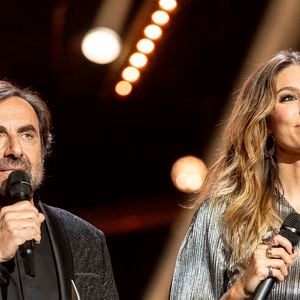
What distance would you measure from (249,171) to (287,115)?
0.24m

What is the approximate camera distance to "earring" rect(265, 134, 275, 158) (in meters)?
2.83

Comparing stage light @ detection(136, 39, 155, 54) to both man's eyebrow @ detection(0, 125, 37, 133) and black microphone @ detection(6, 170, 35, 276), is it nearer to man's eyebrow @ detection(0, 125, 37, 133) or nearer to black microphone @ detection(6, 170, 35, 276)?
man's eyebrow @ detection(0, 125, 37, 133)

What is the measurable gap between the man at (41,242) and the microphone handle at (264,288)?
1.85ft

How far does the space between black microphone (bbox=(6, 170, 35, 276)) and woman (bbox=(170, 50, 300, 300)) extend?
63 centimetres

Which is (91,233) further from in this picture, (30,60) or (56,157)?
(56,157)

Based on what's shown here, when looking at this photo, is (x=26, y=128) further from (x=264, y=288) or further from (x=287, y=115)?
(x=264, y=288)

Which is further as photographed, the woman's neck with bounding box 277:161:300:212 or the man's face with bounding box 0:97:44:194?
the woman's neck with bounding box 277:161:300:212

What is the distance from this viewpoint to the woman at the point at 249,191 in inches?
105

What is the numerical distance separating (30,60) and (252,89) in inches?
85.3

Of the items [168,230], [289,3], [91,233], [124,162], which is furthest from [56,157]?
[91,233]

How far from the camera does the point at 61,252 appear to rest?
2633mm

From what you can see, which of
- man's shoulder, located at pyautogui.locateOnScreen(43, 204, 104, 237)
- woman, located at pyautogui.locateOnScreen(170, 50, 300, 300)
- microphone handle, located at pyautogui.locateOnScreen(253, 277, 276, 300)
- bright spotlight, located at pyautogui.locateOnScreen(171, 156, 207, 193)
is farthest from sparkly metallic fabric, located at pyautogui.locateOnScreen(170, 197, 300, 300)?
bright spotlight, located at pyautogui.locateOnScreen(171, 156, 207, 193)

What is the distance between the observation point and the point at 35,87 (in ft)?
16.0

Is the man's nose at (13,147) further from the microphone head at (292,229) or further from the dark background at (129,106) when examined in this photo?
the dark background at (129,106)
